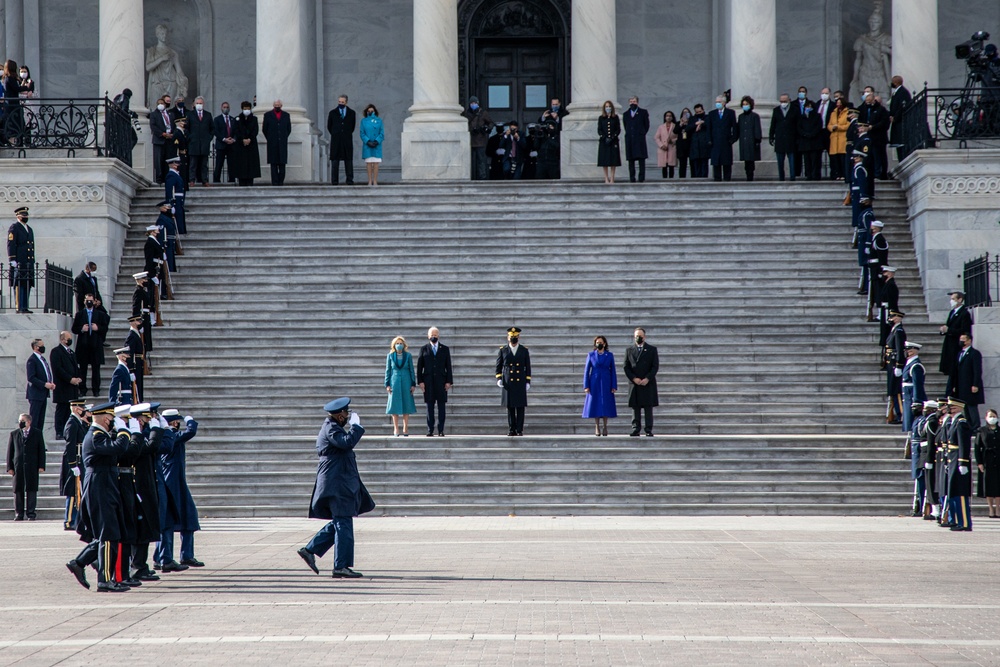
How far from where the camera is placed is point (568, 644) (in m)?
9.84

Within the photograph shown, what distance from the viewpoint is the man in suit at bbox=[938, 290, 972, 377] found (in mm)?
23531

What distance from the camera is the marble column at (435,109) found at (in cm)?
3325

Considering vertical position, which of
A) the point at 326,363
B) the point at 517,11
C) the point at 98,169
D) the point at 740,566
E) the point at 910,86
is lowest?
the point at 740,566

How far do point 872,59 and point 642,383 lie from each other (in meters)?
19.9

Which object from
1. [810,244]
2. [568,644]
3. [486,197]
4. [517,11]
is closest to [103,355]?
[486,197]

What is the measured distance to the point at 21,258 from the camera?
83.3 feet

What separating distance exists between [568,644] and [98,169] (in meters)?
20.4

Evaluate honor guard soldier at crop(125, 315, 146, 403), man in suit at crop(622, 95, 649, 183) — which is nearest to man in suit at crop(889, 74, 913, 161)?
man in suit at crop(622, 95, 649, 183)

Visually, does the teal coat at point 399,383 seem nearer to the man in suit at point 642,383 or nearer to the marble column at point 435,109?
the man in suit at point 642,383

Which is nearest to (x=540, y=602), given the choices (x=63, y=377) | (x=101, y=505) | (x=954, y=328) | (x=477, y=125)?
(x=101, y=505)

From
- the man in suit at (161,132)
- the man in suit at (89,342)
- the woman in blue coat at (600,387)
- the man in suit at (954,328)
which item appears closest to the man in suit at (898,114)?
the man in suit at (954,328)

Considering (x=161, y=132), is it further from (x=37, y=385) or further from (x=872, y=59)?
(x=872, y=59)

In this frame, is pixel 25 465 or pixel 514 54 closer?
pixel 25 465

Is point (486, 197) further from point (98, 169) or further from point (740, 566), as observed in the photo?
point (740, 566)
